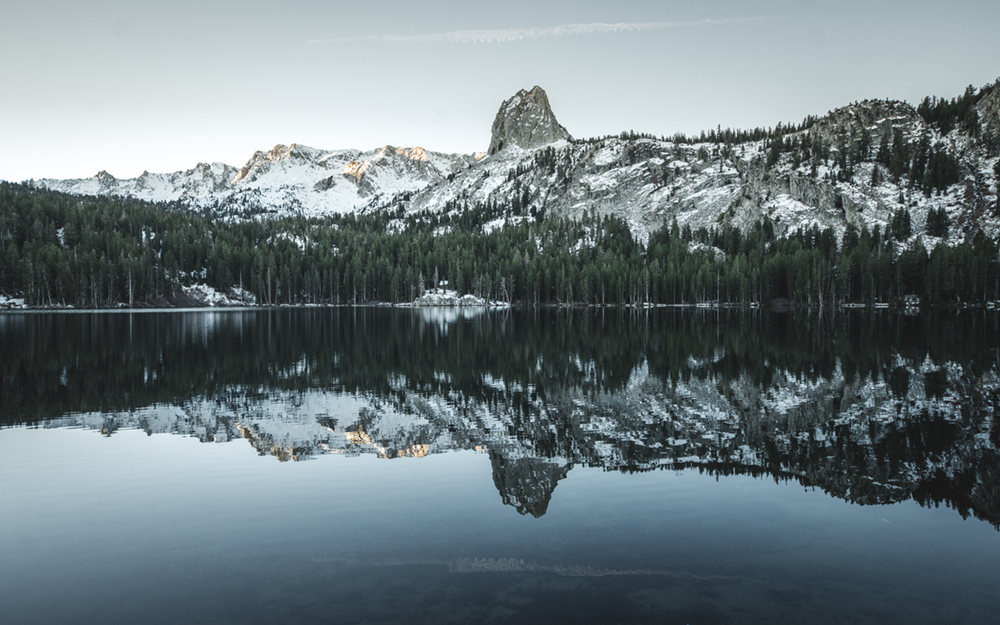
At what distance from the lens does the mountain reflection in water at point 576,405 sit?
587 inches

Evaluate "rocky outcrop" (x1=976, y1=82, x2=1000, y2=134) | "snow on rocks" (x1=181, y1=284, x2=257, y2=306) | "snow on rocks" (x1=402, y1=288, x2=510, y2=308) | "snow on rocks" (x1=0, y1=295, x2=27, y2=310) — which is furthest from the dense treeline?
"rocky outcrop" (x1=976, y1=82, x2=1000, y2=134)

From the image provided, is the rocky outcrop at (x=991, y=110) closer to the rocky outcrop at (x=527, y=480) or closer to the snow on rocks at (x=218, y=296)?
the rocky outcrop at (x=527, y=480)

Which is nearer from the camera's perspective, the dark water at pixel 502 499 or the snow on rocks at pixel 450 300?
the dark water at pixel 502 499

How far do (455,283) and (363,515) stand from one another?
155 meters

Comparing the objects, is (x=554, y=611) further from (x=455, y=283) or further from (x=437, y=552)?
(x=455, y=283)

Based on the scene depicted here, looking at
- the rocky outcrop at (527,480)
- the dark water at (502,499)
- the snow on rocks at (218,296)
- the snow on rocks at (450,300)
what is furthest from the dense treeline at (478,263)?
the rocky outcrop at (527,480)

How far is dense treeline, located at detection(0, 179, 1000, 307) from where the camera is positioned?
4921 inches

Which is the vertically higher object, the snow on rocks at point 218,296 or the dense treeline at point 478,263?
the dense treeline at point 478,263

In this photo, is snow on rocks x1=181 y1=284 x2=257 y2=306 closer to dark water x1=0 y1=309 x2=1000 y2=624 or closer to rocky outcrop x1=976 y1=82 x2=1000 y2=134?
dark water x1=0 y1=309 x2=1000 y2=624

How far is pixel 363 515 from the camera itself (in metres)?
11.8

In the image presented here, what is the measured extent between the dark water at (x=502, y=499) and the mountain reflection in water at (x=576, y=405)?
0.46ft

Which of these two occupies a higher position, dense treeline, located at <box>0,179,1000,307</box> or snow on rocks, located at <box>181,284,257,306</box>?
dense treeline, located at <box>0,179,1000,307</box>

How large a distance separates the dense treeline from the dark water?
116549 mm

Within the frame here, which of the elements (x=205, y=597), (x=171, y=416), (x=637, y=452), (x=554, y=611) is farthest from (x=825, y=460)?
(x=171, y=416)
